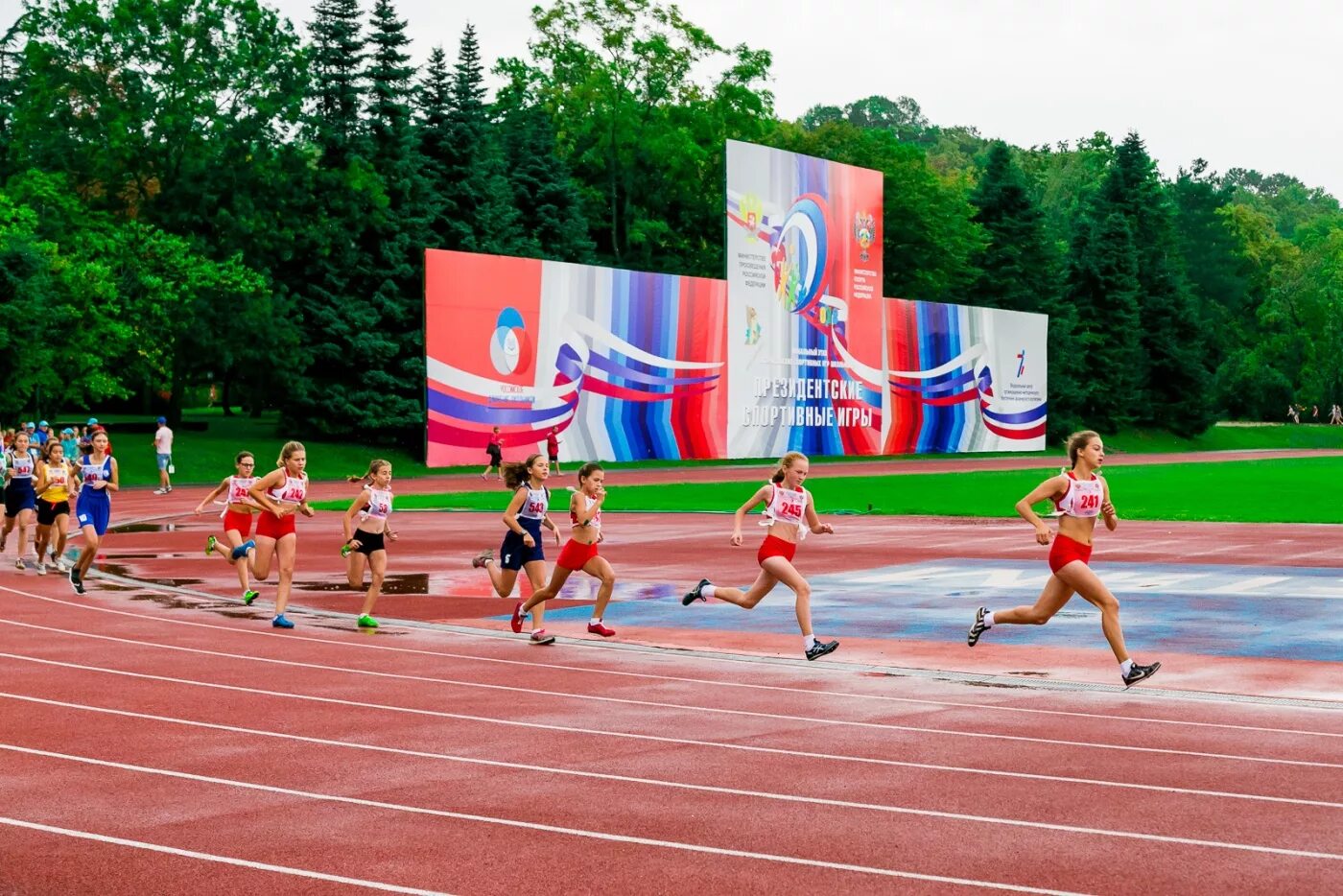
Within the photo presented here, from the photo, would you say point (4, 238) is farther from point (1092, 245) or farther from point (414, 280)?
point (1092, 245)

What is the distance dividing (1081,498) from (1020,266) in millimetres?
85483

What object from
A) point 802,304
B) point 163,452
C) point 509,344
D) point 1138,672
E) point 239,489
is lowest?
point 163,452

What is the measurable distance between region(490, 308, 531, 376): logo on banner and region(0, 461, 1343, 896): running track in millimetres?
35708

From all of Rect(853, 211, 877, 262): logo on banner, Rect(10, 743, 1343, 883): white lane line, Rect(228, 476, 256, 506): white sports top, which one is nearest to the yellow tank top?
Rect(228, 476, 256, 506): white sports top

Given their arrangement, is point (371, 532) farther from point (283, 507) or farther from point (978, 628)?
point (978, 628)

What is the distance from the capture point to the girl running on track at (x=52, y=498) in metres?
22.2

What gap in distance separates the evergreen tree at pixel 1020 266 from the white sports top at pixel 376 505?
79745 mm

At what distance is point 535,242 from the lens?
6594 centimetres

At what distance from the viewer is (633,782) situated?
9.12 metres

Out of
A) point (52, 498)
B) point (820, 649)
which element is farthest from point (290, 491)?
point (52, 498)

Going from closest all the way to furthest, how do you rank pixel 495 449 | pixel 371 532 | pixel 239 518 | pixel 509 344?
1. pixel 371 532
2. pixel 239 518
3. pixel 495 449
4. pixel 509 344

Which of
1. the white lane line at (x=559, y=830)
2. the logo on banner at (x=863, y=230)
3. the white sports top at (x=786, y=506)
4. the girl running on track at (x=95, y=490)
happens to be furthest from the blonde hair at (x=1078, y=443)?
the logo on banner at (x=863, y=230)

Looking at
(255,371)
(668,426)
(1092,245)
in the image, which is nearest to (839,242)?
(668,426)

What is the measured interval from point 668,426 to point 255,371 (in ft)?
53.4
